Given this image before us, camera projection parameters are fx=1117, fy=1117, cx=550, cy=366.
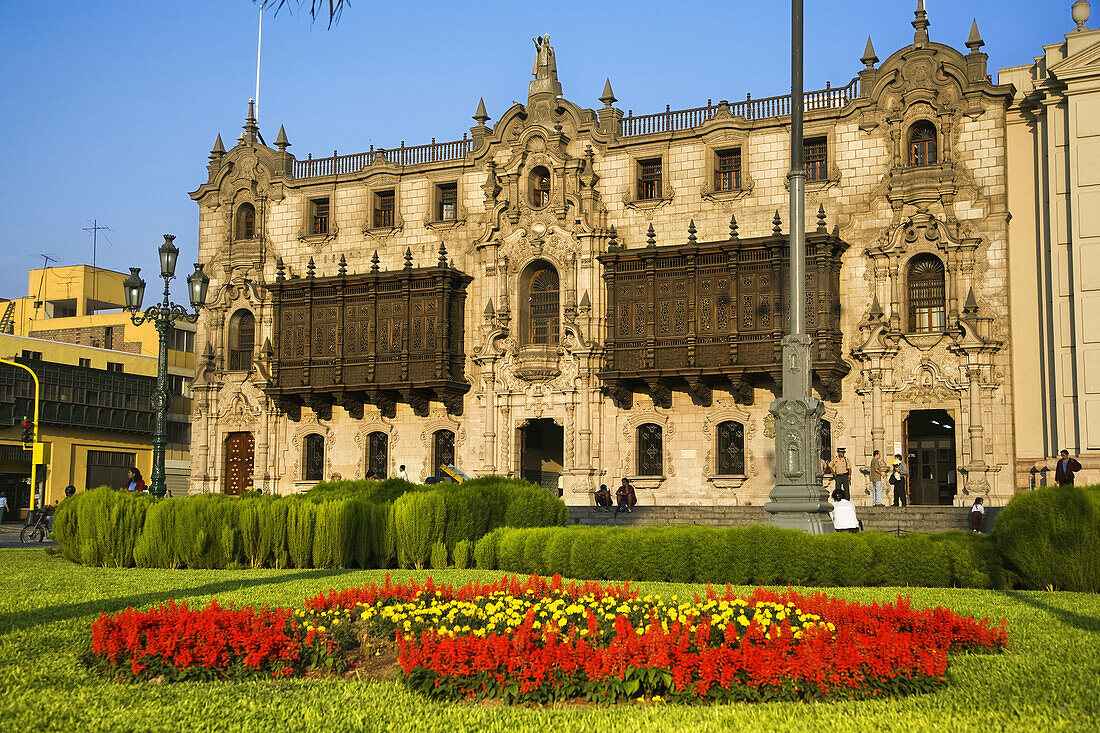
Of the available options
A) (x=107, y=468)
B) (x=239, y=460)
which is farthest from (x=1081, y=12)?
(x=107, y=468)

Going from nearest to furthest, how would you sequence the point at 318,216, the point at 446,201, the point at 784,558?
1. the point at 784,558
2. the point at 446,201
3. the point at 318,216

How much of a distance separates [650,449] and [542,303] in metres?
6.71

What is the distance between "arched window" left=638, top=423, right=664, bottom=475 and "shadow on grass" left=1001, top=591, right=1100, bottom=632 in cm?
2299

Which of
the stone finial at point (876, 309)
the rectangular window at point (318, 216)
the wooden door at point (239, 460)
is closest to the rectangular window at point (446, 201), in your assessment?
the rectangular window at point (318, 216)

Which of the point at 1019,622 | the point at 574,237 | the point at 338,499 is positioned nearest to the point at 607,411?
the point at 574,237

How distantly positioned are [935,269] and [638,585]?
22.0 metres

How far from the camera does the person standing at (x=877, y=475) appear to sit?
1321 inches

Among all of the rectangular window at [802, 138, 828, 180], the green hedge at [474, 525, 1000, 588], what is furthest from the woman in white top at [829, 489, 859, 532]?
the rectangular window at [802, 138, 828, 180]

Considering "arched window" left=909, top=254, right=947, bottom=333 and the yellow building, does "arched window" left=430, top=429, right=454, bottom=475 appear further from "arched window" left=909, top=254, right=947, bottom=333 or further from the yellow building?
"arched window" left=909, top=254, right=947, bottom=333

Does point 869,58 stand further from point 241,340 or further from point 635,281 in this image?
point 241,340

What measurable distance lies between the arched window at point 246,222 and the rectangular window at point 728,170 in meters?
19.2

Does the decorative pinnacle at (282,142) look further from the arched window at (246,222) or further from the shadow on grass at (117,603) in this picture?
the shadow on grass at (117,603)

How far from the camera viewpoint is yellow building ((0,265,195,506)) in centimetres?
5200

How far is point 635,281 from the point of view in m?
37.7
